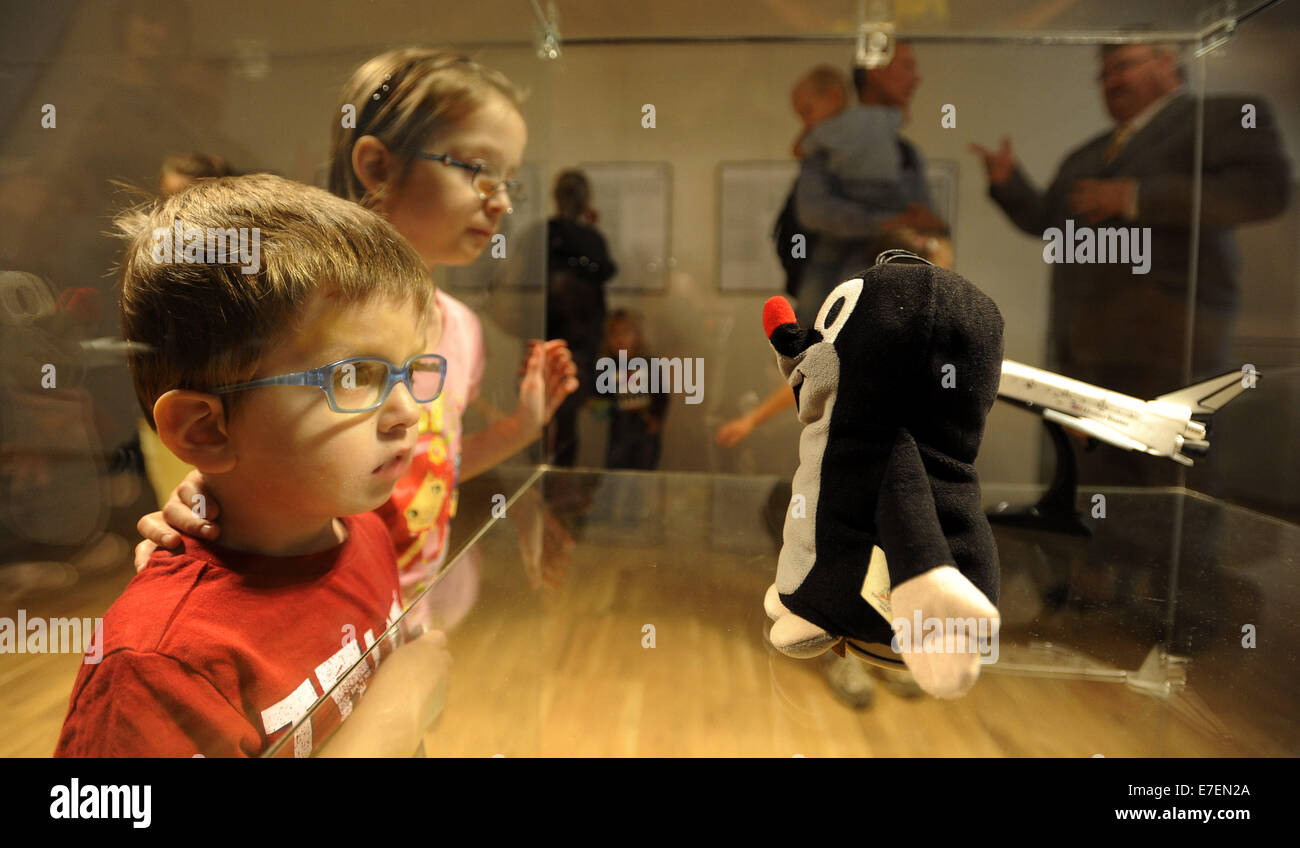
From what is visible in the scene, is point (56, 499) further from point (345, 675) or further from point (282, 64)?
point (282, 64)

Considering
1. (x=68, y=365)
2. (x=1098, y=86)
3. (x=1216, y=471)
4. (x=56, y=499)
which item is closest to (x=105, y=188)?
(x=68, y=365)

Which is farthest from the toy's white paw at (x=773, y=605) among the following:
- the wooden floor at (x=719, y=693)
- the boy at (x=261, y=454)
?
the boy at (x=261, y=454)

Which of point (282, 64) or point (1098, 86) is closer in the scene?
point (282, 64)

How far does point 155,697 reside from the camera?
0.51m

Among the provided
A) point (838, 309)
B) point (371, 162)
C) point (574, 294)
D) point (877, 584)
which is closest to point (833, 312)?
point (838, 309)

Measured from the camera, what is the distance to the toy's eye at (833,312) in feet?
2.14

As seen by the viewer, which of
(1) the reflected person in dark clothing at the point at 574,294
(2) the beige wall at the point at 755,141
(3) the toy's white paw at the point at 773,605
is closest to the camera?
(3) the toy's white paw at the point at 773,605

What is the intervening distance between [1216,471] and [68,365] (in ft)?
5.31

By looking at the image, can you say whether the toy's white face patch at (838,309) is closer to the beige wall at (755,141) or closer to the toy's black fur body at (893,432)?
the toy's black fur body at (893,432)

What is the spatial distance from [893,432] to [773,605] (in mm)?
233

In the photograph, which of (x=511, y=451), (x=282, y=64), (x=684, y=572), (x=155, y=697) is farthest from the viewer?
(x=511, y=451)

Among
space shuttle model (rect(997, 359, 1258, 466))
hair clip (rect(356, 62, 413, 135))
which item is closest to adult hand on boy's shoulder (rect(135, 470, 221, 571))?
hair clip (rect(356, 62, 413, 135))

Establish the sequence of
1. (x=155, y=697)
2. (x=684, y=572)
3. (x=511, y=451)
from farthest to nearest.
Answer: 1. (x=511, y=451)
2. (x=684, y=572)
3. (x=155, y=697)

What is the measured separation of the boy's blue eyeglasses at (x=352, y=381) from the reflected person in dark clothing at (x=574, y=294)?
950mm
